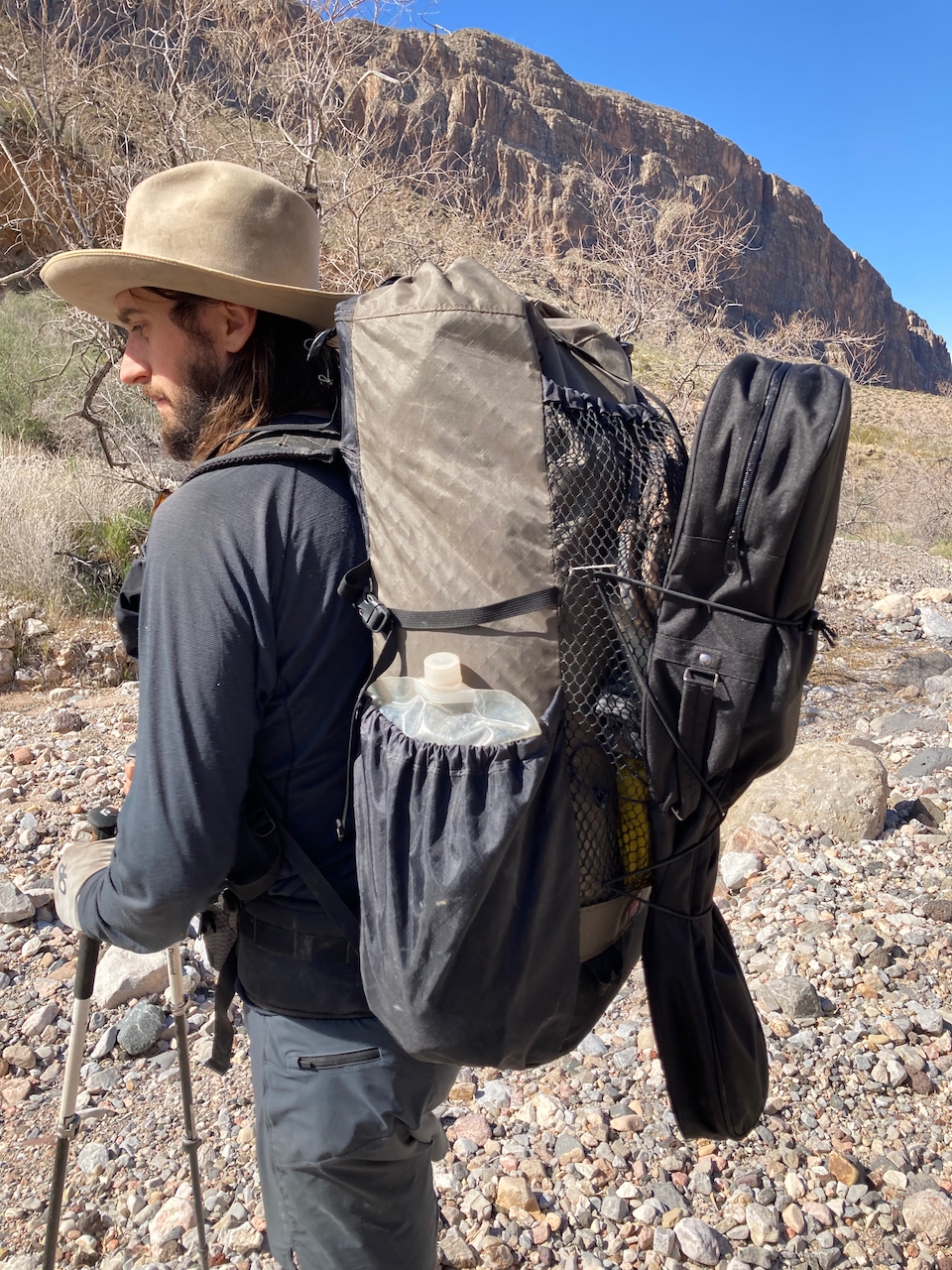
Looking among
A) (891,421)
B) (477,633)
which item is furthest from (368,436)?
(891,421)

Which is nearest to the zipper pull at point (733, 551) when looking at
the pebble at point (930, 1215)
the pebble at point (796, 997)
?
the pebble at point (930, 1215)

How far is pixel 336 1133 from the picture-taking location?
1.22 meters

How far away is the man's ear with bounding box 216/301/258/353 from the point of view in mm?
1408

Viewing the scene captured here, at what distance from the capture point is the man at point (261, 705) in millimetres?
1100

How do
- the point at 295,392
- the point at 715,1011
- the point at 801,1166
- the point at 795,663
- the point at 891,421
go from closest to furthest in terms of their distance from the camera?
the point at 795,663
the point at 715,1011
the point at 295,392
the point at 801,1166
the point at 891,421

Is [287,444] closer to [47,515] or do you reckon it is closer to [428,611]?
[428,611]

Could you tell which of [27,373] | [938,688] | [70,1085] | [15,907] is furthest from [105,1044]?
[27,373]

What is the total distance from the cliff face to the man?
1887 inches

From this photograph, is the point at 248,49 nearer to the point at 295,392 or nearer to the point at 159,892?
the point at 295,392

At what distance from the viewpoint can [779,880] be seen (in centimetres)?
357

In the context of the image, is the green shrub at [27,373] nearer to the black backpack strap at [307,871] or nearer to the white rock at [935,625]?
the black backpack strap at [307,871]

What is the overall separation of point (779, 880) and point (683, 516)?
9.55 feet

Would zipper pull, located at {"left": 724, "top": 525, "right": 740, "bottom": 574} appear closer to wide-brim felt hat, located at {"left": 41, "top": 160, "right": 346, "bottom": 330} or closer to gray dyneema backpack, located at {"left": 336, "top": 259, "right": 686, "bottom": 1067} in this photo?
gray dyneema backpack, located at {"left": 336, "top": 259, "right": 686, "bottom": 1067}

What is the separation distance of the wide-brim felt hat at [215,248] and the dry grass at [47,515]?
18.0 feet
